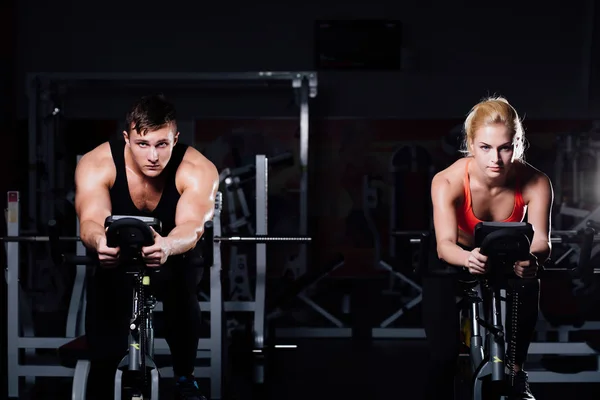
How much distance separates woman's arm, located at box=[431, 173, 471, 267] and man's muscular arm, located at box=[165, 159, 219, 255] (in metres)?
0.70

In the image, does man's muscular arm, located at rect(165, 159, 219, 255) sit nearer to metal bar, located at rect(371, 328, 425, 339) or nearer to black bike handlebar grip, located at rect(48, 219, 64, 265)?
black bike handlebar grip, located at rect(48, 219, 64, 265)

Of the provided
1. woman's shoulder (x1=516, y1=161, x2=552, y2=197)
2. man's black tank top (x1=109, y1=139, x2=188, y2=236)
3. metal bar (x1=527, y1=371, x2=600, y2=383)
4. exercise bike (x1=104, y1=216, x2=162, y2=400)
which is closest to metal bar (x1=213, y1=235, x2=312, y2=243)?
man's black tank top (x1=109, y1=139, x2=188, y2=236)

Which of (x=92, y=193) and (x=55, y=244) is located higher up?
(x=92, y=193)

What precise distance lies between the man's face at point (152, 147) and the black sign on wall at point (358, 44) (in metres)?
3.83

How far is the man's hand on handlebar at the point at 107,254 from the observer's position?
1.97 meters

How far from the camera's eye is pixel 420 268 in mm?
2098

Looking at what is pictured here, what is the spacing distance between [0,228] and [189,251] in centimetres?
241

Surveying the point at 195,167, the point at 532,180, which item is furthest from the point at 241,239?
the point at 532,180

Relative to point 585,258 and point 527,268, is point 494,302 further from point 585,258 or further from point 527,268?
point 585,258

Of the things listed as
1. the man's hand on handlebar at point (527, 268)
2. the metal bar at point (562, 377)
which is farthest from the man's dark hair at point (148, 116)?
the metal bar at point (562, 377)

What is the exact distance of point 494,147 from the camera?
7.25 ft

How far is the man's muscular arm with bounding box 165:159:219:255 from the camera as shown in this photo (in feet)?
7.27

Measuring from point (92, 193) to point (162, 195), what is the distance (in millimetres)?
237

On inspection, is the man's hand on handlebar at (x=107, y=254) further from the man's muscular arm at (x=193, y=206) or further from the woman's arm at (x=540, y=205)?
the woman's arm at (x=540, y=205)
